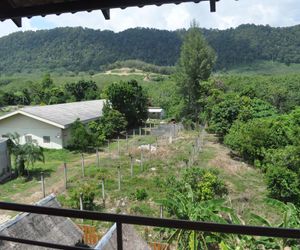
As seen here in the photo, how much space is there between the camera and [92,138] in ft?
68.1

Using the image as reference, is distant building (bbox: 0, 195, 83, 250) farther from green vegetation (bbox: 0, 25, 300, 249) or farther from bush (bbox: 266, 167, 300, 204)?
bush (bbox: 266, 167, 300, 204)

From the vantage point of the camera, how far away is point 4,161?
1544 centimetres

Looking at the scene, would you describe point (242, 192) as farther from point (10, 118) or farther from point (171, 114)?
point (171, 114)

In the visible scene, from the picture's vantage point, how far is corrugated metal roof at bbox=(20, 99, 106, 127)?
20889 mm

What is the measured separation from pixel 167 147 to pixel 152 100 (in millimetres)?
21181

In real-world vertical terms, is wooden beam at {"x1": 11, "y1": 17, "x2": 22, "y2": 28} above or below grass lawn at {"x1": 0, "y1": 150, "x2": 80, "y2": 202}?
above

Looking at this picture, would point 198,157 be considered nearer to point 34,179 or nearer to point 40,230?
point 34,179

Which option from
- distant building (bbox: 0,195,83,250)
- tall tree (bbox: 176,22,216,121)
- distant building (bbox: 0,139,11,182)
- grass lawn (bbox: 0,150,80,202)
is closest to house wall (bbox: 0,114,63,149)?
grass lawn (bbox: 0,150,80,202)

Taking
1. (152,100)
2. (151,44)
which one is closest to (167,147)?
(152,100)

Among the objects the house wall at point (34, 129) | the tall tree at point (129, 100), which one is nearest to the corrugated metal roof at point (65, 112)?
the house wall at point (34, 129)

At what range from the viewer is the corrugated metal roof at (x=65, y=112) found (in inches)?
822

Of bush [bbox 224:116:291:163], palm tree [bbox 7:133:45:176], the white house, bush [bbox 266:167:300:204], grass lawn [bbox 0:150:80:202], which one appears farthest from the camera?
the white house

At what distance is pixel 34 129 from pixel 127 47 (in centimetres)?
7614

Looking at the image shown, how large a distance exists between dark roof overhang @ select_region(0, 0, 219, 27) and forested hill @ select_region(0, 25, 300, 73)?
7350cm
